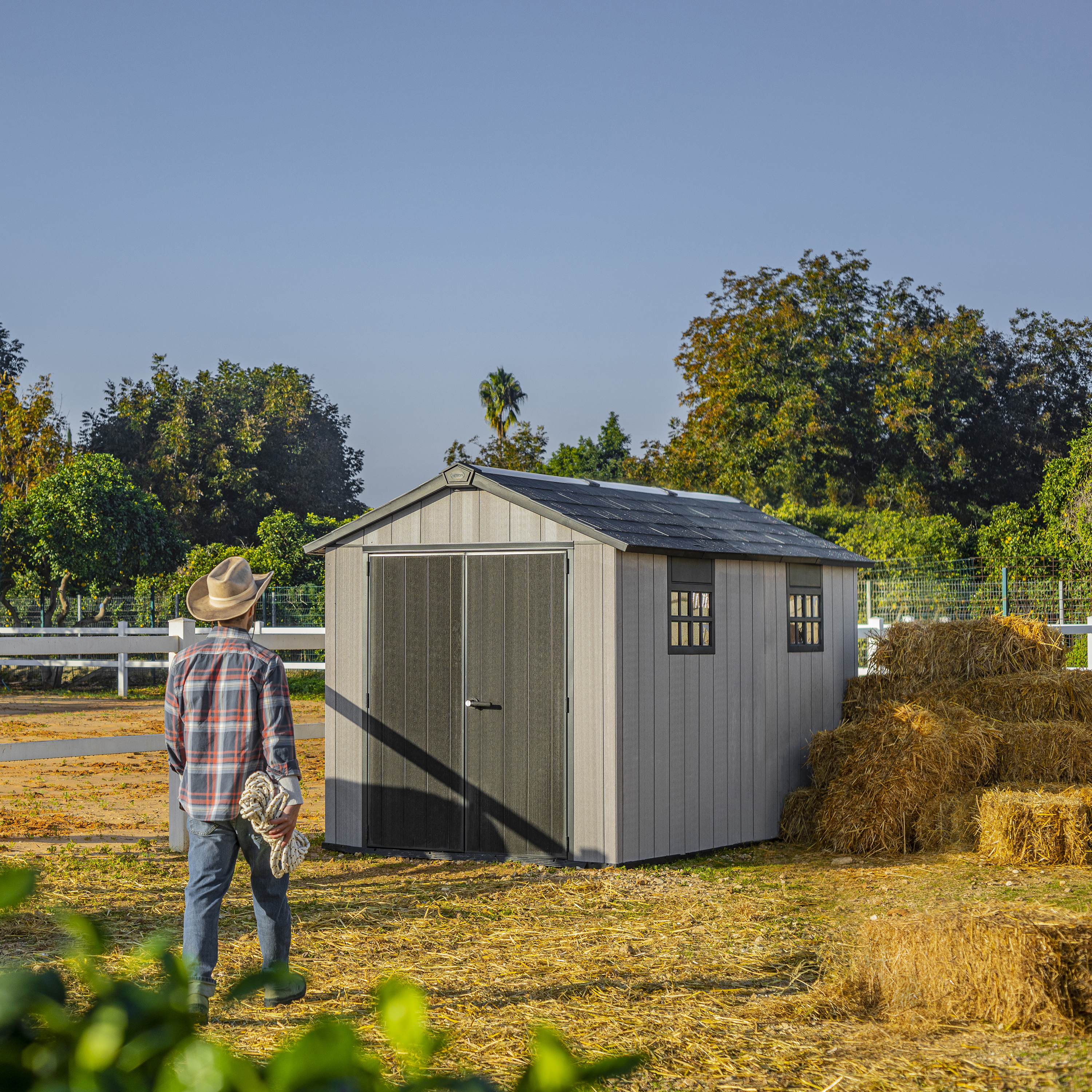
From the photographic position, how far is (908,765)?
30.0 ft

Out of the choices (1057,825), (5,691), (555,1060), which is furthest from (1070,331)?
(555,1060)

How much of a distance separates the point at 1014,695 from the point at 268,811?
687 cm

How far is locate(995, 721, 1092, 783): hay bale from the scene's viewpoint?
30.8ft

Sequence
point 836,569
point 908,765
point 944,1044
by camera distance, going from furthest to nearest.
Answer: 1. point 836,569
2. point 908,765
3. point 944,1044

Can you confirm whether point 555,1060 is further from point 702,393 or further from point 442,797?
point 702,393

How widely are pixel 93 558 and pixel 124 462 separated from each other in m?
12.5

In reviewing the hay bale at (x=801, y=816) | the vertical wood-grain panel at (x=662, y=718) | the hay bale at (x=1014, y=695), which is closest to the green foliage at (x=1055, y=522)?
the hay bale at (x=1014, y=695)

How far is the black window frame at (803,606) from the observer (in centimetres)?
1020

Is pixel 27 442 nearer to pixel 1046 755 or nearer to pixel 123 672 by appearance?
pixel 123 672

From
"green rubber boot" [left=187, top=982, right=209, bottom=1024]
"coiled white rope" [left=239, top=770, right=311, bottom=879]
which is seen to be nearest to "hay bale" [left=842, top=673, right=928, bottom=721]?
"coiled white rope" [left=239, top=770, right=311, bottom=879]

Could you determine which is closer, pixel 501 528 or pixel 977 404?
pixel 501 528

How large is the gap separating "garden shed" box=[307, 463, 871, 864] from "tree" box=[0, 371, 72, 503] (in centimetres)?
2457

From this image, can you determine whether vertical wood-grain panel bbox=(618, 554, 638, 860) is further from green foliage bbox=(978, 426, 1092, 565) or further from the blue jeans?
green foliage bbox=(978, 426, 1092, 565)

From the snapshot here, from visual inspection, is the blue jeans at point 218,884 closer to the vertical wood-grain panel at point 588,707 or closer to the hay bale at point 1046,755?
the vertical wood-grain panel at point 588,707
